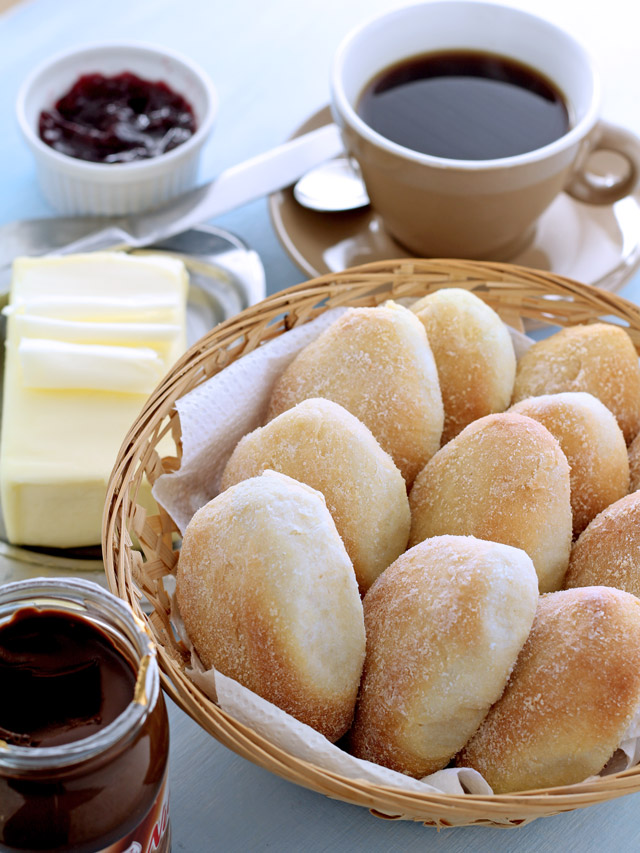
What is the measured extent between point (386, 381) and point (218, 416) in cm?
15

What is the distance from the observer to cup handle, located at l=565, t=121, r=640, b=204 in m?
1.09

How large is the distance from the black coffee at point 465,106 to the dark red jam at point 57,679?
0.71m

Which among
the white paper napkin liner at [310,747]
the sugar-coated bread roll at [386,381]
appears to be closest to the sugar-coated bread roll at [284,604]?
the white paper napkin liner at [310,747]

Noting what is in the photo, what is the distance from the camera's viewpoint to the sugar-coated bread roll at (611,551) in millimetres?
658

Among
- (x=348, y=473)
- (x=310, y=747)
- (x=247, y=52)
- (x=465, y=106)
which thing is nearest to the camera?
(x=310, y=747)

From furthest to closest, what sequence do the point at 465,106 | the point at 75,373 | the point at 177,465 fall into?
the point at 465,106 < the point at 75,373 < the point at 177,465

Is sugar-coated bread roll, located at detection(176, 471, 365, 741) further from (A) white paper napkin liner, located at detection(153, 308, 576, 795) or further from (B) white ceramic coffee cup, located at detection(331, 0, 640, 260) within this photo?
(B) white ceramic coffee cup, located at detection(331, 0, 640, 260)

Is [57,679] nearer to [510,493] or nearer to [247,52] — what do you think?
[510,493]

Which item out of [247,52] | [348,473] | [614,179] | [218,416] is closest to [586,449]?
[348,473]

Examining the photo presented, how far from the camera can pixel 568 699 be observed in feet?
1.90

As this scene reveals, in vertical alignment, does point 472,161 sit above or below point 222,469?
above

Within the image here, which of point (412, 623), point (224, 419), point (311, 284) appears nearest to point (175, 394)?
point (224, 419)

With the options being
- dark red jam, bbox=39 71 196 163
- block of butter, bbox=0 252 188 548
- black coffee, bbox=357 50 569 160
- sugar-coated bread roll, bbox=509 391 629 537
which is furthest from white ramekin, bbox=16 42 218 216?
sugar-coated bread roll, bbox=509 391 629 537

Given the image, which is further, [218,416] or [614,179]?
[614,179]
